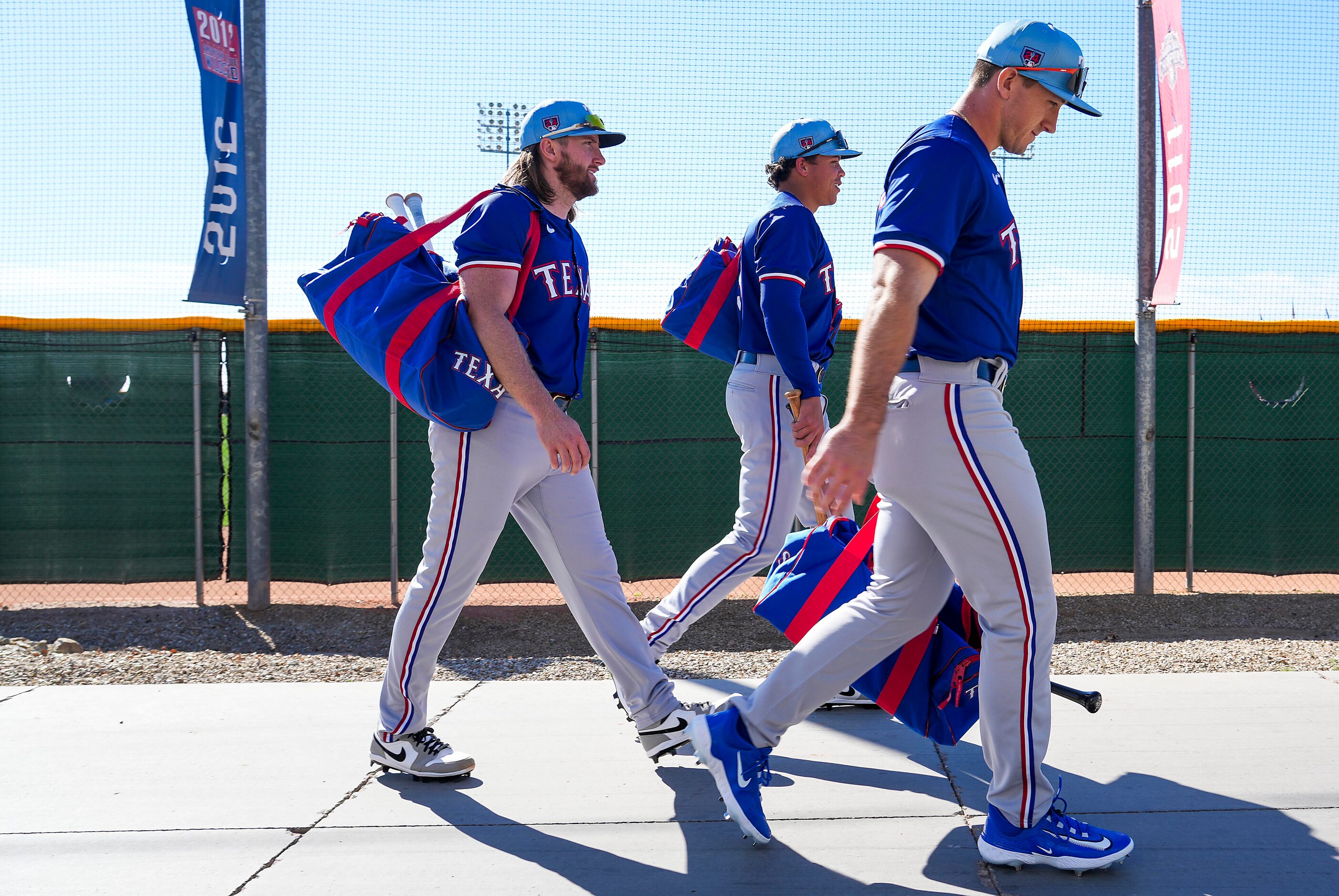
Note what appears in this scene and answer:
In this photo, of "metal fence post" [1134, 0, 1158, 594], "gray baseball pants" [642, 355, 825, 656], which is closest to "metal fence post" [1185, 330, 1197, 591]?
"metal fence post" [1134, 0, 1158, 594]

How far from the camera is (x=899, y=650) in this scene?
2.87m

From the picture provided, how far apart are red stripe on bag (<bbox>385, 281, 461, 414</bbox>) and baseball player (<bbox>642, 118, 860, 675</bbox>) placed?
121 centimetres

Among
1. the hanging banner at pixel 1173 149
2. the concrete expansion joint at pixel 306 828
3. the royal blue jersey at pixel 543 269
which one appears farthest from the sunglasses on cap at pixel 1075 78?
the hanging banner at pixel 1173 149

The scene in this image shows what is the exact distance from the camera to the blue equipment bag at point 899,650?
9.59ft

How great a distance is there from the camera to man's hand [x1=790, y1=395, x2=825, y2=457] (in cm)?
361

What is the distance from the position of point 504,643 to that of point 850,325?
12.0 feet

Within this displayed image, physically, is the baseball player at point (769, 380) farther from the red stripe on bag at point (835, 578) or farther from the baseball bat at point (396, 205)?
the baseball bat at point (396, 205)

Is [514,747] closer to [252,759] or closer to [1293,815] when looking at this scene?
[252,759]

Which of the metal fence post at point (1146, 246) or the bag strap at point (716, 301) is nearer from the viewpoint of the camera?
the bag strap at point (716, 301)

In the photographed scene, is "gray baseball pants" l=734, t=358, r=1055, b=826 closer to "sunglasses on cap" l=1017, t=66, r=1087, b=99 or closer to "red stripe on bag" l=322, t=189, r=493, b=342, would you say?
"sunglasses on cap" l=1017, t=66, r=1087, b=99

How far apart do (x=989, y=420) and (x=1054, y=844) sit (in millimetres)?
995

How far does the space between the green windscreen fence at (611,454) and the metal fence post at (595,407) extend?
0.18 ft

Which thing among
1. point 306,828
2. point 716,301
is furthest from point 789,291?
point 306,828

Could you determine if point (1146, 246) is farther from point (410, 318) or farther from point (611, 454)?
point (410, 318)
